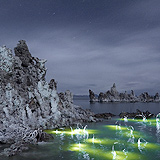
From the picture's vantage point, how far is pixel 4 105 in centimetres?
3600

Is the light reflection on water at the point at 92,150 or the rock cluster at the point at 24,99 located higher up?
the rock cluster at the point at 24,99

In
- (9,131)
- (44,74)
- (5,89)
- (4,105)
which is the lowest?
(9,131)

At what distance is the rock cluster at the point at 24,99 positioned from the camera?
106ft

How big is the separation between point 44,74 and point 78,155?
32916 millimetres

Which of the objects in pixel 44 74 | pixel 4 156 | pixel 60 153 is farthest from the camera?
pixel 44 74

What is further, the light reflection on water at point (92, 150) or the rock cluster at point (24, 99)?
the rock cluster at point (24, 99)

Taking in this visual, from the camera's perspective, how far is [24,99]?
40.7 m

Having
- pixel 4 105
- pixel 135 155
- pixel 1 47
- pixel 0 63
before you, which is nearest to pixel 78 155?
pixel 135 155

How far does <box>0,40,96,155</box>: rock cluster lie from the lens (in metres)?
32.4

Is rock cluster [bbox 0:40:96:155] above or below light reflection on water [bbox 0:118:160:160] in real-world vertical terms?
above

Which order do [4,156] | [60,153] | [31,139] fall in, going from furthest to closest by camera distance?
[31,139]
[60,153]
[4,156]

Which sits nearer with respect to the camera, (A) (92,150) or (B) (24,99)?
(A) (92,150)

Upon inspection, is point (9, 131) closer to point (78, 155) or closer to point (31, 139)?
point (31, 139)

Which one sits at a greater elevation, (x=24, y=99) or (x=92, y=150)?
(x=24, y=99)
